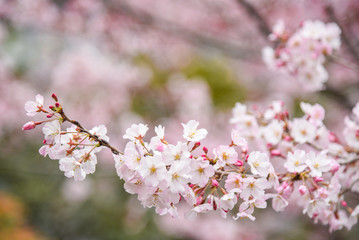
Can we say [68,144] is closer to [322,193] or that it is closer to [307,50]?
[322,193]

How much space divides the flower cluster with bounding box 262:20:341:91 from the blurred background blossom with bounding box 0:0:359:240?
79 centimetres

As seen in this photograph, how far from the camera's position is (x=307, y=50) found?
4.34 feet

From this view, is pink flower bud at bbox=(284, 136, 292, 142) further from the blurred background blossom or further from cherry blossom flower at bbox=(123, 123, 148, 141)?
the blurred background blossom

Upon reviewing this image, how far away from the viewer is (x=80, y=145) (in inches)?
31.5

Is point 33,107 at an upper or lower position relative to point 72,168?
upper

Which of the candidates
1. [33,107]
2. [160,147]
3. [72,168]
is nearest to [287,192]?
[160,147]

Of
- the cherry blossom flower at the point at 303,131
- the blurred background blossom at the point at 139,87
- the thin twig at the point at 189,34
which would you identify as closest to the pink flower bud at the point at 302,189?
the cherry blossom flower at the point at 303,131

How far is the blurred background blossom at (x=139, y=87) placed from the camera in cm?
290

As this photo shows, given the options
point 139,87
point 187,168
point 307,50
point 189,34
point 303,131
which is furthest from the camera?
point 139,87

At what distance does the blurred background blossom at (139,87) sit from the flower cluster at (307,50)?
787 mm

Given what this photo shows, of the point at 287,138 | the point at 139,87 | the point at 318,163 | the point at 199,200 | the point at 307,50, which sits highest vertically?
the point at 139,87

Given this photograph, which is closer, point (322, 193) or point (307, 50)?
point (322, 193)

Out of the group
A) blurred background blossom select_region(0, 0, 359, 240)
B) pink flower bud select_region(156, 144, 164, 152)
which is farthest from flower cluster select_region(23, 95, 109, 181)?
blurred background blossom select_region(0, 0, 359, 240)

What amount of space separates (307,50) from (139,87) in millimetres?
2949
